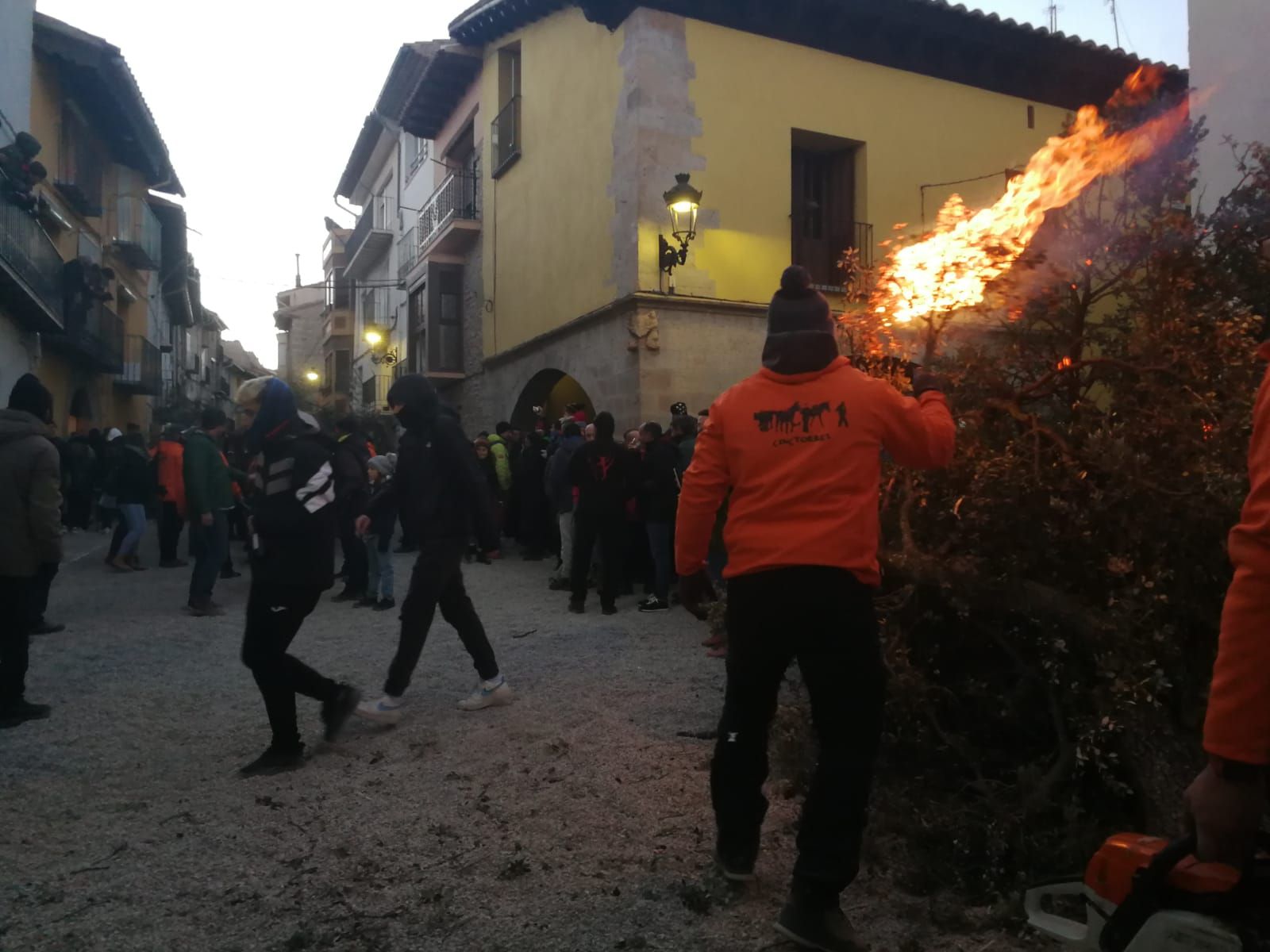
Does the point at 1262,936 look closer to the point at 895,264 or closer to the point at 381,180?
the point at 895,264

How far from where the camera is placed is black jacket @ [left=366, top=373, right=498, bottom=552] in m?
5.18

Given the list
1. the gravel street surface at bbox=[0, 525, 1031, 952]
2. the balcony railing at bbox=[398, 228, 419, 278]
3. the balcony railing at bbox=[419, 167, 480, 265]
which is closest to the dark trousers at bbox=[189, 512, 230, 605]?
the gravel street surface at bbox=[0, 525, 1031, 952]

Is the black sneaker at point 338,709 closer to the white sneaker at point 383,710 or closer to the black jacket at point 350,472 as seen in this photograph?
the white sneaker at point 383,710

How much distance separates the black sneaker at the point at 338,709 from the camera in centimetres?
473

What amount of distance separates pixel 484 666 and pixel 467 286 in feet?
49.0

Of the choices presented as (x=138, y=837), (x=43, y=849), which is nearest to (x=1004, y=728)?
(x=138, y=837)

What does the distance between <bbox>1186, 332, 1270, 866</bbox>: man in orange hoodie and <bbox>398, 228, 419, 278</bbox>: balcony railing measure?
70.6 ft

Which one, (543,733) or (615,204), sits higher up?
(615,204)

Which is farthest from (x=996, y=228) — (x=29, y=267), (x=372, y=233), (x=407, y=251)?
(x=372, y=233)

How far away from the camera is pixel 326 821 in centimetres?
385

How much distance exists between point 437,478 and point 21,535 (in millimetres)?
2181

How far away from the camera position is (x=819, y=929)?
106 inches

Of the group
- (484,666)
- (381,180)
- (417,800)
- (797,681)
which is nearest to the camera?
(417,800)

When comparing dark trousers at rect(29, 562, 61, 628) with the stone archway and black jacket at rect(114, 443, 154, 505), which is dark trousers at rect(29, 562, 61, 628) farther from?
Result: the stone archway
